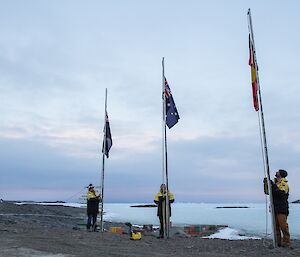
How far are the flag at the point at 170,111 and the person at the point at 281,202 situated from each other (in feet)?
18.9

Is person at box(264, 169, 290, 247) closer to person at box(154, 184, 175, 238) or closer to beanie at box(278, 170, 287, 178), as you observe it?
beanie at box(278, 170, 287, 178)

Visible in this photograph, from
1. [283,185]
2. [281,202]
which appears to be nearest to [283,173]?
[283,185]

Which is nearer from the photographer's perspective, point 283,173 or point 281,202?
point 281,202

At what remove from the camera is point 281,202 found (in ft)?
41.1

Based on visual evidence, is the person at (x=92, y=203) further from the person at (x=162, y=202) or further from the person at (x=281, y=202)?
the person at (x=281, y=202)

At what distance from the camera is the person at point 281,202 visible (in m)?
12.4

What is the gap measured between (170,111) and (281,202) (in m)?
6.80

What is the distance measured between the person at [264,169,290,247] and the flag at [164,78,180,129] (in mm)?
5775

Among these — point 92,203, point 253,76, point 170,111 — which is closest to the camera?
point 253,76

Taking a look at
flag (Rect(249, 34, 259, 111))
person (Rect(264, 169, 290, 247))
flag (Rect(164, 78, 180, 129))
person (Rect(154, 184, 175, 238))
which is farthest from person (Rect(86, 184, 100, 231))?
flag (Rect(249, 34, 259, 111))

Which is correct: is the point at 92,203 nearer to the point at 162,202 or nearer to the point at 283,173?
the point at 162,202

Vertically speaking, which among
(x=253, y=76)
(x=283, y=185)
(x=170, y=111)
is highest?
(x=170, y=111)

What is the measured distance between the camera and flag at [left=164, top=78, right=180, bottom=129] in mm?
17594

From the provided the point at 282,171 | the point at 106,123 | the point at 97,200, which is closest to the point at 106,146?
the point at 106,123
